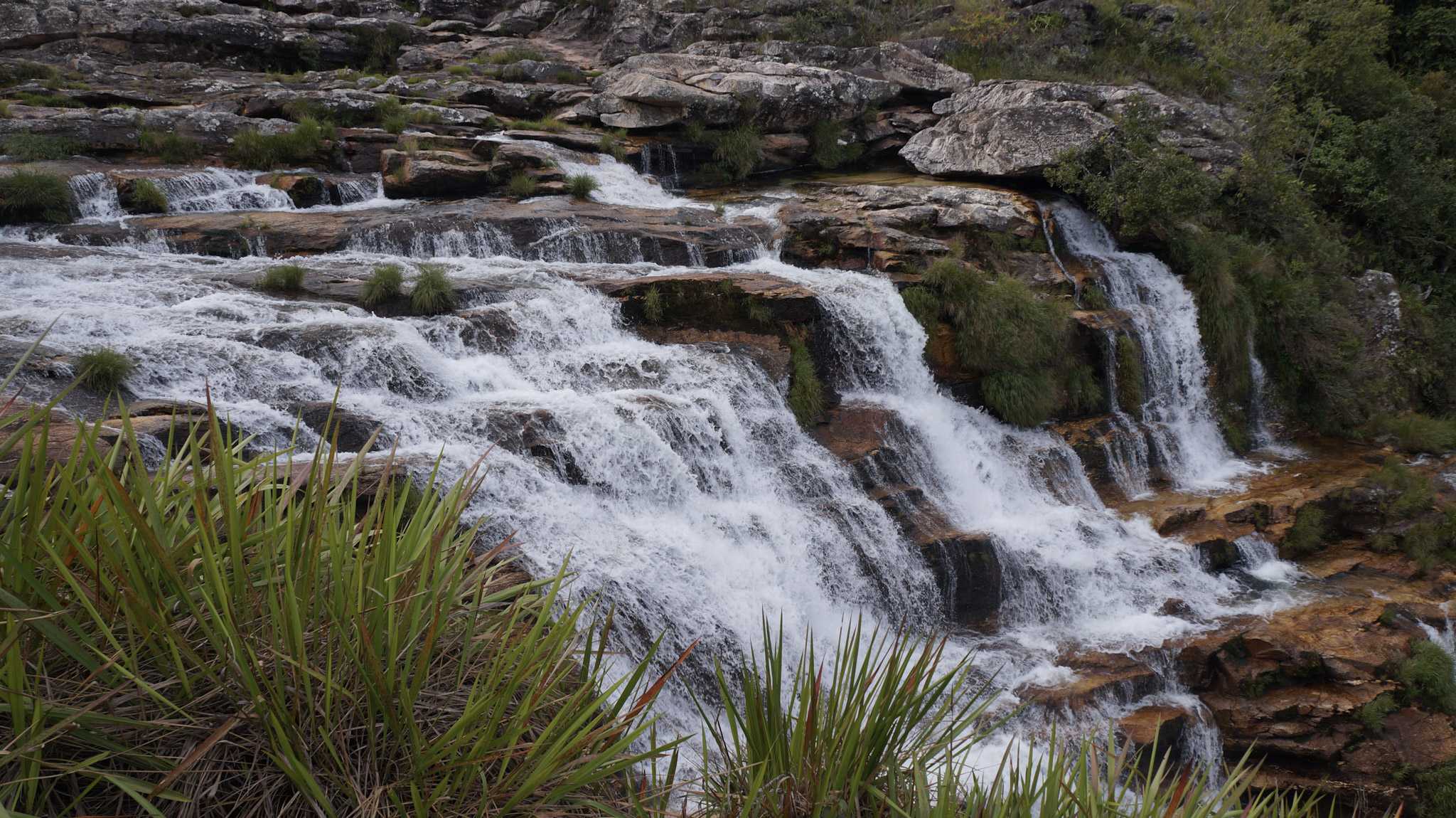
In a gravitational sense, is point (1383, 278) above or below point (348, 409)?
above

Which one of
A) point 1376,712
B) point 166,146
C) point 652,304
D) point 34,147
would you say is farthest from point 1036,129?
point 34,147

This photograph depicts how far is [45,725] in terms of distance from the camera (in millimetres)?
1682

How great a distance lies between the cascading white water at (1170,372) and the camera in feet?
38.1

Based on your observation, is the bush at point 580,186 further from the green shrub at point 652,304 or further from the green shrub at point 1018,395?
the green shrub at point 1018,395

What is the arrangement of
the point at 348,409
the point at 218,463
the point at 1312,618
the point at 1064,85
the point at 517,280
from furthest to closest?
the point at 1064,85, the point at 517,280, the point at 1312,618, the point at 348,409, the point at 218,463

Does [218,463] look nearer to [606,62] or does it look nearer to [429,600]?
[429,600]

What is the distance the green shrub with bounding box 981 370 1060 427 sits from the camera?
1053 centimetres

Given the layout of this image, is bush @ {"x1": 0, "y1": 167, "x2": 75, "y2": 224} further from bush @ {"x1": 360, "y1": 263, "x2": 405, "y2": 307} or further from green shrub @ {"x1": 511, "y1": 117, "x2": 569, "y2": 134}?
green shrub @ {"x1": 511, "y1": 117, "x2": 569, "y2": 134}

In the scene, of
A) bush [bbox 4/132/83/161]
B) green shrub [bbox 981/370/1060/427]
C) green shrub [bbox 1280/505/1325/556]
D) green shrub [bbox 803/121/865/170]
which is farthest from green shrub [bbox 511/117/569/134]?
green shrub [bbox 1280/505/1325/556]

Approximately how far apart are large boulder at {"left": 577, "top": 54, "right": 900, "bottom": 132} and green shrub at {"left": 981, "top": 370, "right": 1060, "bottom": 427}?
9.25 metres

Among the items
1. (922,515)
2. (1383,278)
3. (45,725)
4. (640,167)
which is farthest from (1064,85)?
(45,725)

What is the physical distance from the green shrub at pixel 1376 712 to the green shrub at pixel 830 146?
45.4 ft

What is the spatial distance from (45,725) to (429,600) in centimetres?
86

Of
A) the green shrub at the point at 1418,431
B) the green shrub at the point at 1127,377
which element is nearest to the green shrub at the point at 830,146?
the green shrub at the point at 1127,377
